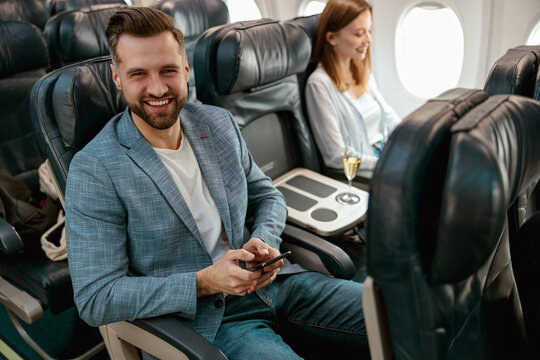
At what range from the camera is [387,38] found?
12.3 ft

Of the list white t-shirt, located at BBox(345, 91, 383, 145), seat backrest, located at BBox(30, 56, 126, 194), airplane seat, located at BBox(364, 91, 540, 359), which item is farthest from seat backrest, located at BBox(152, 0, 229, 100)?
airplane seat, located at BBox(364, 91, 540, 359)

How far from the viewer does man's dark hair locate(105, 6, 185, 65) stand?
1417 mm

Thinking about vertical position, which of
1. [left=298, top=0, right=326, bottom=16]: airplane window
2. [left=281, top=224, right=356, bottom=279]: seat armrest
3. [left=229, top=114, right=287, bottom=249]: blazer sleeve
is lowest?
[left=281, top=224, right=356, bottom=279]: seat armrest

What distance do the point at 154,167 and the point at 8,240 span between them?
2.65 feet

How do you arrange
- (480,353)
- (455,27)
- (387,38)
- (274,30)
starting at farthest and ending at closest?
(387,38) < (455,27) < (274,30) < (480,353)

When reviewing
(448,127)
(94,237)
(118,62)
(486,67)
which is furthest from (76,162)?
(486,67)

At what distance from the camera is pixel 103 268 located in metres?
1.29

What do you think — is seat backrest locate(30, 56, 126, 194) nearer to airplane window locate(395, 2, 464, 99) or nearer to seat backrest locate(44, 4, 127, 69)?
seat backrest locate(44, 4, 127, 69)

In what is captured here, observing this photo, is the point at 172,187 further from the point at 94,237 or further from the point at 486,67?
the point at 486,67

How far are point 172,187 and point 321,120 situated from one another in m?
1.30

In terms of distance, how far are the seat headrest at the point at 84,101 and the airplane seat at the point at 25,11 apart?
281cm

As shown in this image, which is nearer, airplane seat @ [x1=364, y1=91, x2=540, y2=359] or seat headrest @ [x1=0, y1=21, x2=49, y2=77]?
airplane seat @ [x1=364, y1=91, x2=540, y2=359]

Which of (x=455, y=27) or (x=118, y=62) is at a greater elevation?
(x=118, y=62)

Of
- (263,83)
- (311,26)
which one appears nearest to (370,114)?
(311,26)
